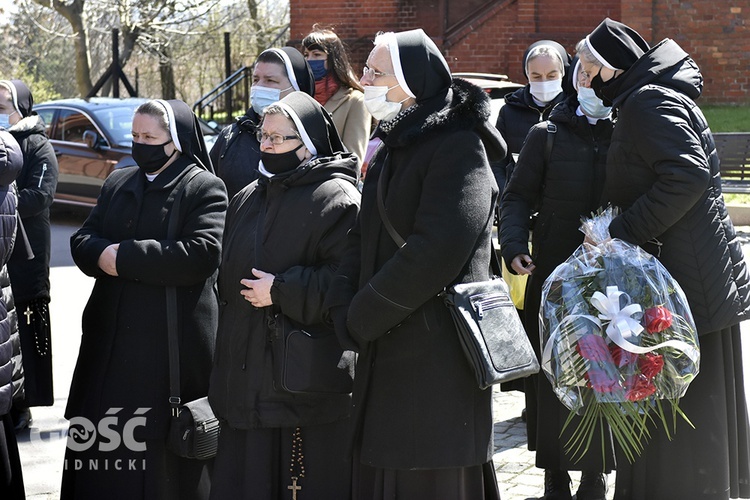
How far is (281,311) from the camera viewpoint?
4.35 m

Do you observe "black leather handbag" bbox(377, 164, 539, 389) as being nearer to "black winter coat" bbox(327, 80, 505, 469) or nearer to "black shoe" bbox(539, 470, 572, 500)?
"black winter coat" bbox(327, 80, 505, 469)

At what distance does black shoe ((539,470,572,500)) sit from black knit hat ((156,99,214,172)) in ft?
7.12

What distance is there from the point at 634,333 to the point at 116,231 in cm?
229

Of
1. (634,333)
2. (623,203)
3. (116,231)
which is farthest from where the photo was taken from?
(116,231)

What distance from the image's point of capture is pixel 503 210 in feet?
18.3

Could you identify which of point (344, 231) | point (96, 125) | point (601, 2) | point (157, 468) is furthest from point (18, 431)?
point (601, 2)

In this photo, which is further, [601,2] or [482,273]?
[601,2]

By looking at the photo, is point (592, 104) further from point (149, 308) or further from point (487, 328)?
point (149, 308)

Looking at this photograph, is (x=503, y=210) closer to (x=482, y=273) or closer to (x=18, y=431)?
(x=482, y=273)

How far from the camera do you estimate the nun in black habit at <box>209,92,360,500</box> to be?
4344 millimetres

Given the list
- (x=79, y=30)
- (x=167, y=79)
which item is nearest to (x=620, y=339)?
(x=79, y=30)

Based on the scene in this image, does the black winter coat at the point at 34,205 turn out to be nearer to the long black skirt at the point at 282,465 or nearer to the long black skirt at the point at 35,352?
the long black skirt at the point at 35,352

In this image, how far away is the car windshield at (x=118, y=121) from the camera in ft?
50.7

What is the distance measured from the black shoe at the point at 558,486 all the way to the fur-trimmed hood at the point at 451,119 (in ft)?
6.43
